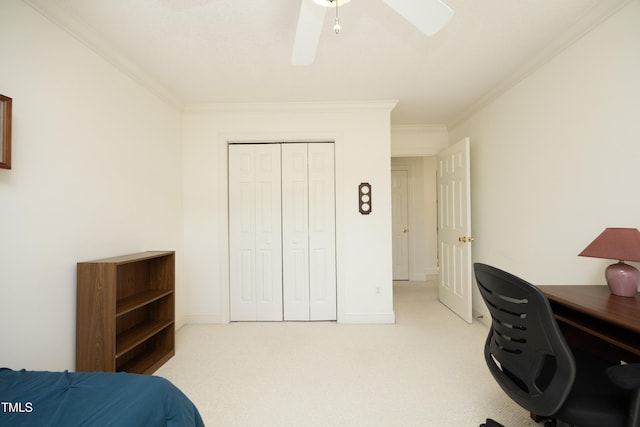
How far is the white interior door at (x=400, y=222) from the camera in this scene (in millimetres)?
5184

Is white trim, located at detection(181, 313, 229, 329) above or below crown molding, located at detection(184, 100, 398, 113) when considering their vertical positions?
below

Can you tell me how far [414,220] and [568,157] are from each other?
130 inches

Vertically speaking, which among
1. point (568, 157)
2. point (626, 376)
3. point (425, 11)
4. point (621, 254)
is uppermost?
point (425, 11)

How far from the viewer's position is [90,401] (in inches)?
39.4

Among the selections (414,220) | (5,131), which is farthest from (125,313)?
(414,220)

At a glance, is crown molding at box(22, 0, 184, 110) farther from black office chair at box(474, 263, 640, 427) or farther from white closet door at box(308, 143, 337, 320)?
black office chair at box(474, 263, 640, 427)

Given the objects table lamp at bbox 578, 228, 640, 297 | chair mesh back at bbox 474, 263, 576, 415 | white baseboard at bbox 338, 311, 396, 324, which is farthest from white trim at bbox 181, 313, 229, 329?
table lamp at bbox 578, 228, 640, 297

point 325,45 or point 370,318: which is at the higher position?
point 325,45

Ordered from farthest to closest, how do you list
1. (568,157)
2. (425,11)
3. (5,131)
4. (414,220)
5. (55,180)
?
(414,220)
(568,157)
(55,180)
(5,131)
(425,11)

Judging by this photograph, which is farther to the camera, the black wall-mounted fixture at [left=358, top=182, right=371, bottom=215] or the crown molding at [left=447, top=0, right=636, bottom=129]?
the black wall-mounted fixture at [left=358, top=182, right=371, bottom=215]

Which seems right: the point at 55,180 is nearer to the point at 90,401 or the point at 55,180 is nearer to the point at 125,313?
the point at 125,313

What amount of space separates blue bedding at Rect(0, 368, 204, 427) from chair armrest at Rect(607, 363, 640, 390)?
1564 mm

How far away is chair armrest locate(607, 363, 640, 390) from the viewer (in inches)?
34.1

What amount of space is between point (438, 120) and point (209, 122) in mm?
2940
